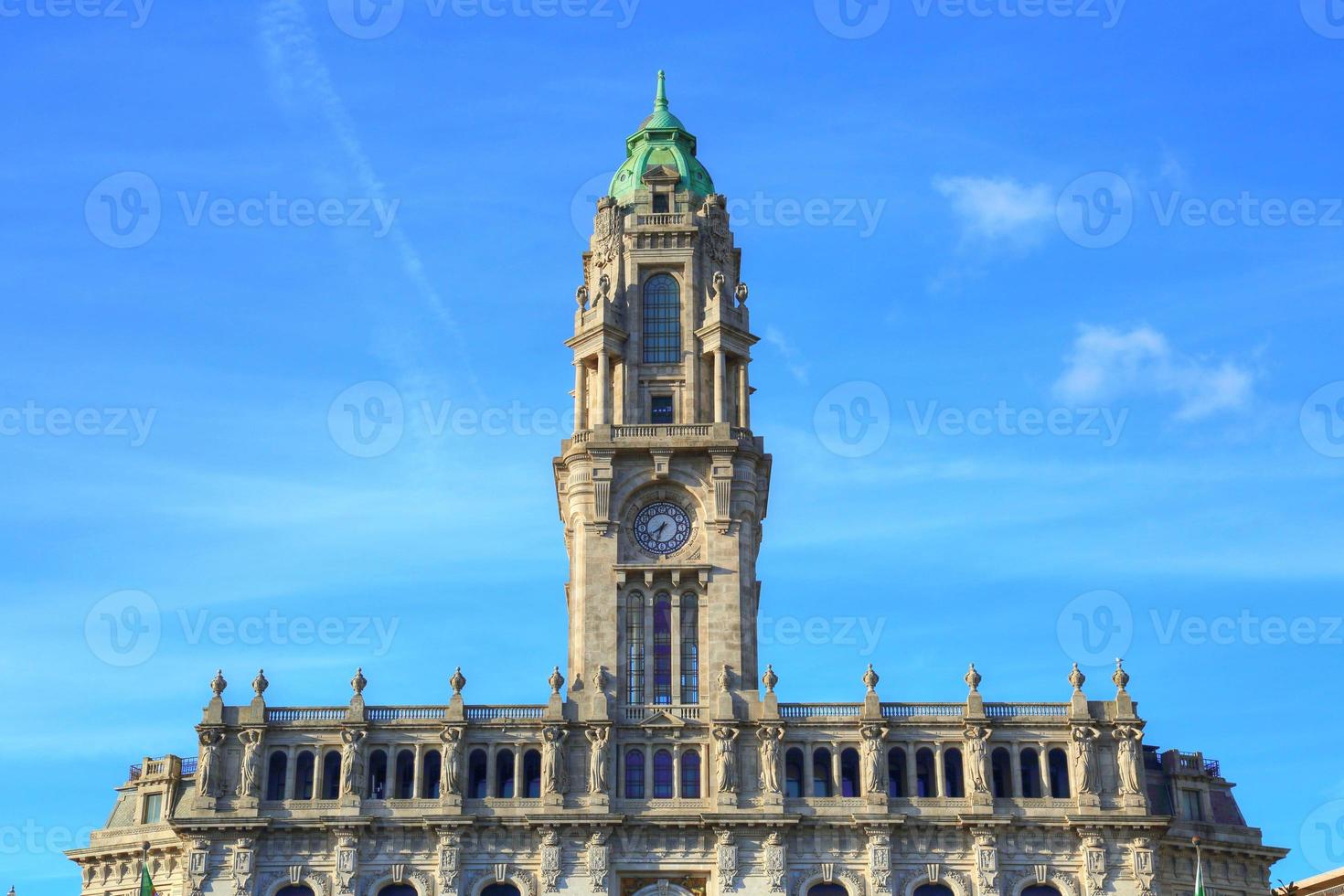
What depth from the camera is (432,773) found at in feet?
314

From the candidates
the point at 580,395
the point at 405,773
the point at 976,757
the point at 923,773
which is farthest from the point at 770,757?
the point at 580,395

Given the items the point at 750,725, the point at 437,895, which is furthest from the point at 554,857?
the point at 750,725

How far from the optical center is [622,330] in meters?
106

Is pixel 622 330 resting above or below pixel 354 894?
above

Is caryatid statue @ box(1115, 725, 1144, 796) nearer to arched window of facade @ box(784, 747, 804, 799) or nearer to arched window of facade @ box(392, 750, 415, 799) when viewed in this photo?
arched window of facade @ box(784, 747, 804, 799)

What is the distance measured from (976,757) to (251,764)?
35.7 metres

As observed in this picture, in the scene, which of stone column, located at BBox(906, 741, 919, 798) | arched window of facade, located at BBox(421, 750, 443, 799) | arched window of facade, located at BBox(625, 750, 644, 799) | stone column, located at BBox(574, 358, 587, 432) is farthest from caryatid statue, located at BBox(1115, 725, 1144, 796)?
arched window of facade, located at BBox(421, 750, 443, 799)

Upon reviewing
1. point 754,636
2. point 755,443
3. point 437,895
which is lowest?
point 437,895

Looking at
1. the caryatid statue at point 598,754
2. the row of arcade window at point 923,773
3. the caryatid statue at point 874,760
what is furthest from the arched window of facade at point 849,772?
the caryatid statue at point 598,754

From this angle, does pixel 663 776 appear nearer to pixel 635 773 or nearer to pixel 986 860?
pixel 635 773

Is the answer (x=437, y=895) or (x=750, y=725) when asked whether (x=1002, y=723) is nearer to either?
(x=750, y=725)

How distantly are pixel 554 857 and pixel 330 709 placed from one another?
13.8 metres

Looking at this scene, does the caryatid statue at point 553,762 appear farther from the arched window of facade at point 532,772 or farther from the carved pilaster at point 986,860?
the carved pilaster at point 986,860

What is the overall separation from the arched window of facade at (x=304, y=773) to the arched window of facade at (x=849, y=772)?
26.0 meters
